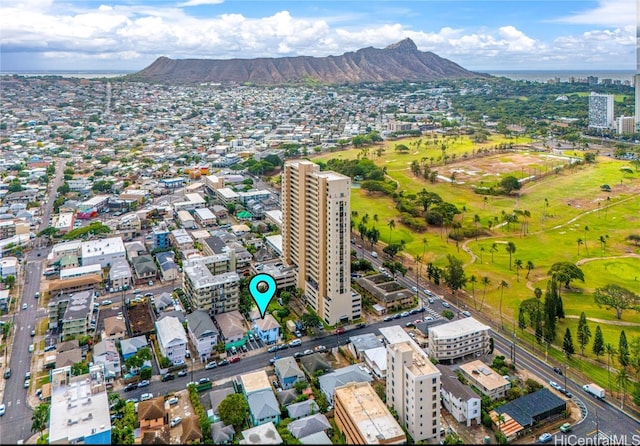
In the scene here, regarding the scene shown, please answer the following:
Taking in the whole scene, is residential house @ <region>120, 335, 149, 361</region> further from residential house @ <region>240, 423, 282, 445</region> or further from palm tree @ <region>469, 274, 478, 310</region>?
palm tree @ <region>469, 274, 478, 310</region>

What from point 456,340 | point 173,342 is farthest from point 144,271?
point 456,340

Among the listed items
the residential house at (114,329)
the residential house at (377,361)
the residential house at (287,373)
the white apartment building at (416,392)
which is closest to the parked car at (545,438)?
the white apartment building at (416,392)

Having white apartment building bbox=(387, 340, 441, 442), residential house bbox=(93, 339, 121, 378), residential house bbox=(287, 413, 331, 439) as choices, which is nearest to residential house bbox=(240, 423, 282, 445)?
residential house bbox=(287, 413, 331, 439)

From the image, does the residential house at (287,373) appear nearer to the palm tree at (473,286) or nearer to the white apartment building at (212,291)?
the white apartment building at (212,291)

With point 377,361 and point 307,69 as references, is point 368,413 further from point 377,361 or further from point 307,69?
point 307,69

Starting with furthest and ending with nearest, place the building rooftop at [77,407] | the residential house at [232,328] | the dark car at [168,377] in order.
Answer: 1. the residential house at [232,328]
2. the dark car at [168,377]
3. the building rooftop at [77,407]

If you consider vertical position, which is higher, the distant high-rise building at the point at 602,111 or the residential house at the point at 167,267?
the distant high-rise building at the point at 602,111
